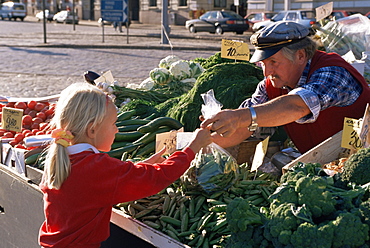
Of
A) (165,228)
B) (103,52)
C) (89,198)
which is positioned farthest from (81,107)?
(103,52)

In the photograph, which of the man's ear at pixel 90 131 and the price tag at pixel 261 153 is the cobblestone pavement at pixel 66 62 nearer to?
the price tag at pixel 261 153

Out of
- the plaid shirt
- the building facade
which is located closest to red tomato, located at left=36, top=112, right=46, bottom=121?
the plaid shirt

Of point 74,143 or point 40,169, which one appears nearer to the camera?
point 74,143

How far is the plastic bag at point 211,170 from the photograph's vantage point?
287 centimetres

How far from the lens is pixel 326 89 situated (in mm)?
3023

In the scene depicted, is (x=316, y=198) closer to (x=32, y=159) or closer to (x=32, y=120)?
(x=32, y=159)

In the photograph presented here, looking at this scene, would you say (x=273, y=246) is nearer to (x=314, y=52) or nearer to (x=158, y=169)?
(x=158, y=169)

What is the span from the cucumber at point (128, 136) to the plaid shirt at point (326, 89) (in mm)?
1316

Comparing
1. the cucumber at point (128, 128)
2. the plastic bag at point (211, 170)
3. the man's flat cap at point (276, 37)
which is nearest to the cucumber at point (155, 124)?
the cucumber at point (128, 128)

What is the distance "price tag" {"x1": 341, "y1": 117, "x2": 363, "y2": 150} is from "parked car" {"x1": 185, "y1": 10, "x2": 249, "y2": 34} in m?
27.1

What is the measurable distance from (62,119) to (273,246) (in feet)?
3.78

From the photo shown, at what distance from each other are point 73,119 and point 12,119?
6.68ft

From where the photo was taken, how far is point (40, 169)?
358 cm

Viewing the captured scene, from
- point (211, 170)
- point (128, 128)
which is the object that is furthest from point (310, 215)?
point (128, 128)
